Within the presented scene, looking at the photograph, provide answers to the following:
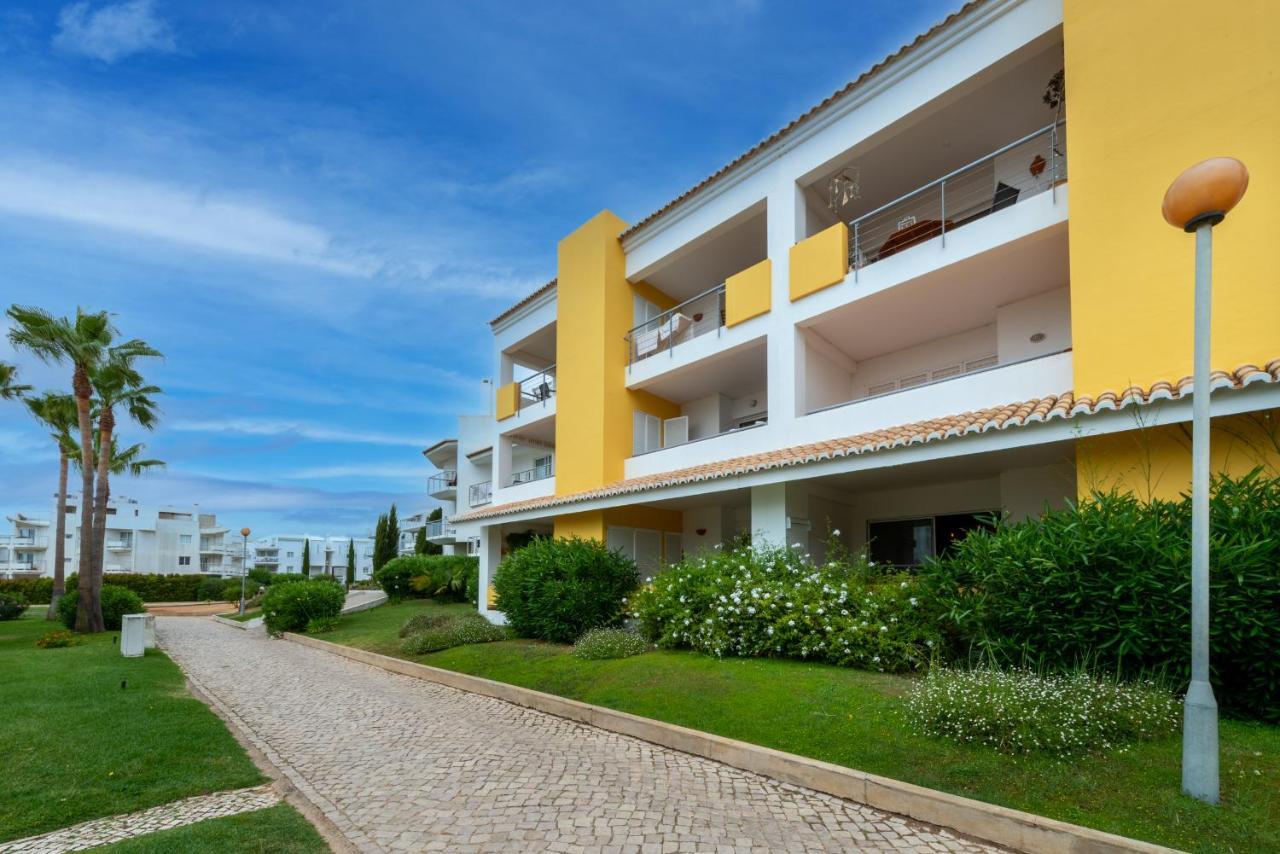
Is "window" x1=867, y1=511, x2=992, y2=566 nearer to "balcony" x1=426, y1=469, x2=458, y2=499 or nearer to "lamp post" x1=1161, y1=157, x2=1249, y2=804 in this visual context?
"lamp post" x1=1161, y1=157, x2=1249, y2=804

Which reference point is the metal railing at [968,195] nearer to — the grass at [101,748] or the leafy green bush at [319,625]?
the grass at [101,748]

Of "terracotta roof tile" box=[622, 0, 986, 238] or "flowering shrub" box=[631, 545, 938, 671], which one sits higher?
"terracotta roof tile" box=[622, 0, 986, 238]

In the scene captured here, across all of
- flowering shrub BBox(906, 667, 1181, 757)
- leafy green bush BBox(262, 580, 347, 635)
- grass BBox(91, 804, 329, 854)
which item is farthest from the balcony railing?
grass BBox(91, 804, 329, 854)

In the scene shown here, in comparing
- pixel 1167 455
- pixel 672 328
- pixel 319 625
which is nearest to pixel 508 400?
pixel 672 328

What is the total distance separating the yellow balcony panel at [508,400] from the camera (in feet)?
71.5

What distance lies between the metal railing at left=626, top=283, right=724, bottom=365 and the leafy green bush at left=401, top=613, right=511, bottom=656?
763 cm

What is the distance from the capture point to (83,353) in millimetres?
20625

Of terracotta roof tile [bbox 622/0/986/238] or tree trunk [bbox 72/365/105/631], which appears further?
tree trunk [bbox 72/365/105/631]

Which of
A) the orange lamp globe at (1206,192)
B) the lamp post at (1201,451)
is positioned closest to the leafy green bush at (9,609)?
the lamp post at (1201,451)

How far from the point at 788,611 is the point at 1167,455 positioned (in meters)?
5.08

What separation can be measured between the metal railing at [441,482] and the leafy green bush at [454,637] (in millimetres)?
27812

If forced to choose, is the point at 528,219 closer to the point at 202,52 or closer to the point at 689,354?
the point at 689,354

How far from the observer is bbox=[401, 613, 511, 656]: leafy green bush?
13913 mm

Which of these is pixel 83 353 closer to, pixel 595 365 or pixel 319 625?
pixel 319 625
